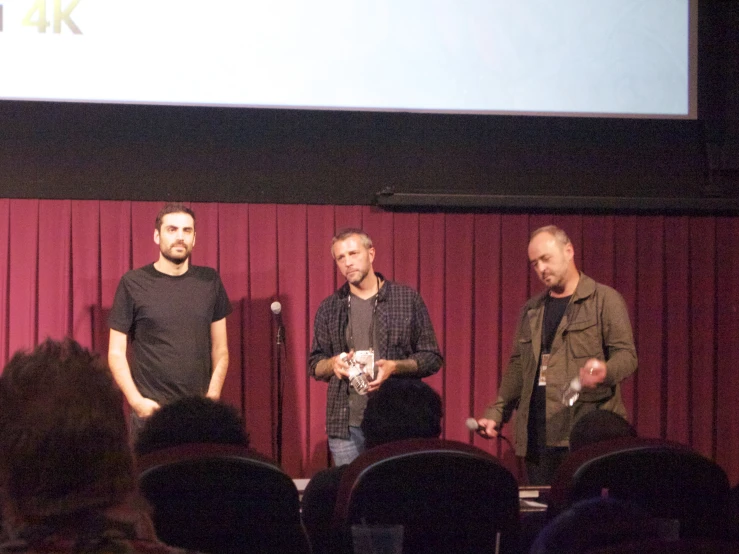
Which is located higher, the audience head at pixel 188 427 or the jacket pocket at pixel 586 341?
the jacket pocket at pixel 586 341

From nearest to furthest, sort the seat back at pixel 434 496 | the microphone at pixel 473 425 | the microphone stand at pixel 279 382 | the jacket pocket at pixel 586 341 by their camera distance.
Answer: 1. the seat back at pixel 434 496
2. the microphone at pixel 473 425
3. the jacket pocket at pixel 586 341
4. the microphone stand at pixel 279 382

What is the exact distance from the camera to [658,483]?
212 cm

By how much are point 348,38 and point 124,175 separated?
4.76ft

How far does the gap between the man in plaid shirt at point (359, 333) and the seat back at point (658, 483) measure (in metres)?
2.00

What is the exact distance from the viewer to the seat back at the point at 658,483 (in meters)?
2.10

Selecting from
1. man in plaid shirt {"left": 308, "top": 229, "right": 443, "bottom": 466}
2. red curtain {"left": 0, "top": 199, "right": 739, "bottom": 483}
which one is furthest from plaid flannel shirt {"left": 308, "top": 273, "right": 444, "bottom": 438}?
red curtain {"left": 0, "top": 199, "right": 739, "bottom": 483}

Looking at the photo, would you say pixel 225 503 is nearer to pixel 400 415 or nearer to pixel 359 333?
pixel 400 415

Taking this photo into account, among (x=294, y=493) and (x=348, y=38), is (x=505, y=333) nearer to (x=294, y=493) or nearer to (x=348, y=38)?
(x=348, y=38)

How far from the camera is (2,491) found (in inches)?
48.4

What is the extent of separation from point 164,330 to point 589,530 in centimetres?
285

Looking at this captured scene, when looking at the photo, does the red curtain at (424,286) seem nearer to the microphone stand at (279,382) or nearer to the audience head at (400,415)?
the microphone stand at (279,382)

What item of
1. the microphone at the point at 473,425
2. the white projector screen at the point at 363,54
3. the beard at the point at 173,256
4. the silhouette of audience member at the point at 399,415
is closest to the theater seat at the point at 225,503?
the silhouette of audience member at the point at 399,415

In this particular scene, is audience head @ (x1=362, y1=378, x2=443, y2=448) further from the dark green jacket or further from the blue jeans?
the blue jeans

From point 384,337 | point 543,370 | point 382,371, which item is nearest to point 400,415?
point 382,371
